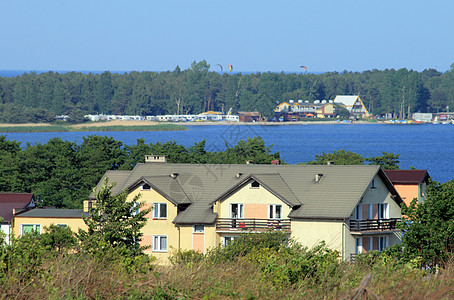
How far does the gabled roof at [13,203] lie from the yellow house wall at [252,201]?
10241mm

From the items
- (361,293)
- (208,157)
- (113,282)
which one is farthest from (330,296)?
(208,157)

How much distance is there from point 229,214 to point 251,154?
90.8ft

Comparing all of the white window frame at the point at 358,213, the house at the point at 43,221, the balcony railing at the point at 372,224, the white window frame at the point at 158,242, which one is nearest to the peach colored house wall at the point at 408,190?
the balcony railing at the point at 372,224

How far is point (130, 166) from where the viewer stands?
5178 centimetres

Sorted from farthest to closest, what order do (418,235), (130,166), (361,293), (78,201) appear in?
(130,166) → (78,201) → (418,235) → (361,293)

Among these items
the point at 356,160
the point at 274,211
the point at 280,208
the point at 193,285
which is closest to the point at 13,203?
the point at 274,211

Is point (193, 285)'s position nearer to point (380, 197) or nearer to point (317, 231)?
point (317, 231)

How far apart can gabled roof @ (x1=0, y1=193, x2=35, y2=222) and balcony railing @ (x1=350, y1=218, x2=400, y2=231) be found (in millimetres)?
15672

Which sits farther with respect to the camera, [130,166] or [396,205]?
[130,166]

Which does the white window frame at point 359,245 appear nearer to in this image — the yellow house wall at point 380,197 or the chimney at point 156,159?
the yellow house wall at point 380,197

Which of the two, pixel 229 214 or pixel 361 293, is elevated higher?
pixel 361 293

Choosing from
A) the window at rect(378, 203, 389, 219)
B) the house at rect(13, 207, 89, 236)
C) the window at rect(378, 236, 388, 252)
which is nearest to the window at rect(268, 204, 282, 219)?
the window at rect(378, 236, 388, 252)

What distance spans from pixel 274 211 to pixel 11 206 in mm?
13446

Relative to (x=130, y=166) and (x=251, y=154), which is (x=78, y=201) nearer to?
(x=130, y=166)
